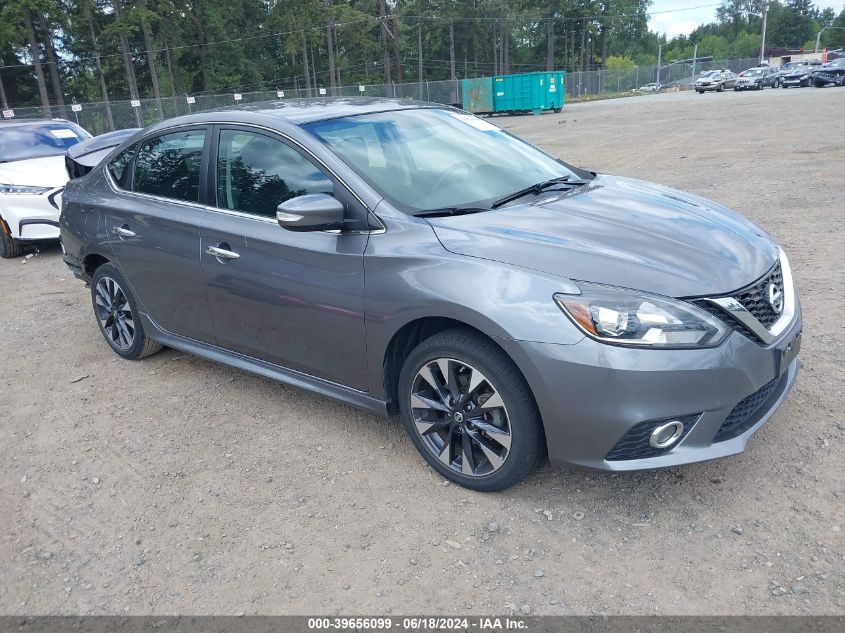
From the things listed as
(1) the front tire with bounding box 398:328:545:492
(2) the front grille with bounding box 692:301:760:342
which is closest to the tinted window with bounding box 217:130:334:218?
(1) the front tire with bounding box 398:328:545:492

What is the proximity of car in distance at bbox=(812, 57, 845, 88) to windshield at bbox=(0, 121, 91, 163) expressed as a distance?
4470 cm

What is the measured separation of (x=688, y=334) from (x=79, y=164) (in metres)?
6.71

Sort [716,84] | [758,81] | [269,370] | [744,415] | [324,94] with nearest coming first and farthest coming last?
[744,415], [269,370], [324,94], [758,81], [716,84]

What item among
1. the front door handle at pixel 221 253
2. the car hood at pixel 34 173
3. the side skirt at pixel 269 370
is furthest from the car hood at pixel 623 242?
the car hood at pixel 34 173

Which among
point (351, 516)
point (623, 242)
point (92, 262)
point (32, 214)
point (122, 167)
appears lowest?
point (351, 516)

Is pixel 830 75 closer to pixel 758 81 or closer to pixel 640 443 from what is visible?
pixel 758 81

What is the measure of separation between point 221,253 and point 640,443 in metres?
2.41

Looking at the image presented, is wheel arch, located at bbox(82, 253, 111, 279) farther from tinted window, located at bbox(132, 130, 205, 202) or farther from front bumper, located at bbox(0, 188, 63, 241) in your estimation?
front bumper, located at bbox(0, 188, 63, 241)

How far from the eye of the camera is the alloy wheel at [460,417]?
9.66 ft

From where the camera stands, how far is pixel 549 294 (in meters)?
2.70

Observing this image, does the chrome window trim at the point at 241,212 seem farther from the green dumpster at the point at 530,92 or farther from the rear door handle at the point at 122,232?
the green dumpster at the point at 530,92

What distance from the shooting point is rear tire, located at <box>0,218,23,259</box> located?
28.4 feet

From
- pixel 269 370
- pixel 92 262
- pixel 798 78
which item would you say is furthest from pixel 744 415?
pixel 798 78

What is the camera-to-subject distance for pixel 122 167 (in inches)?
187
